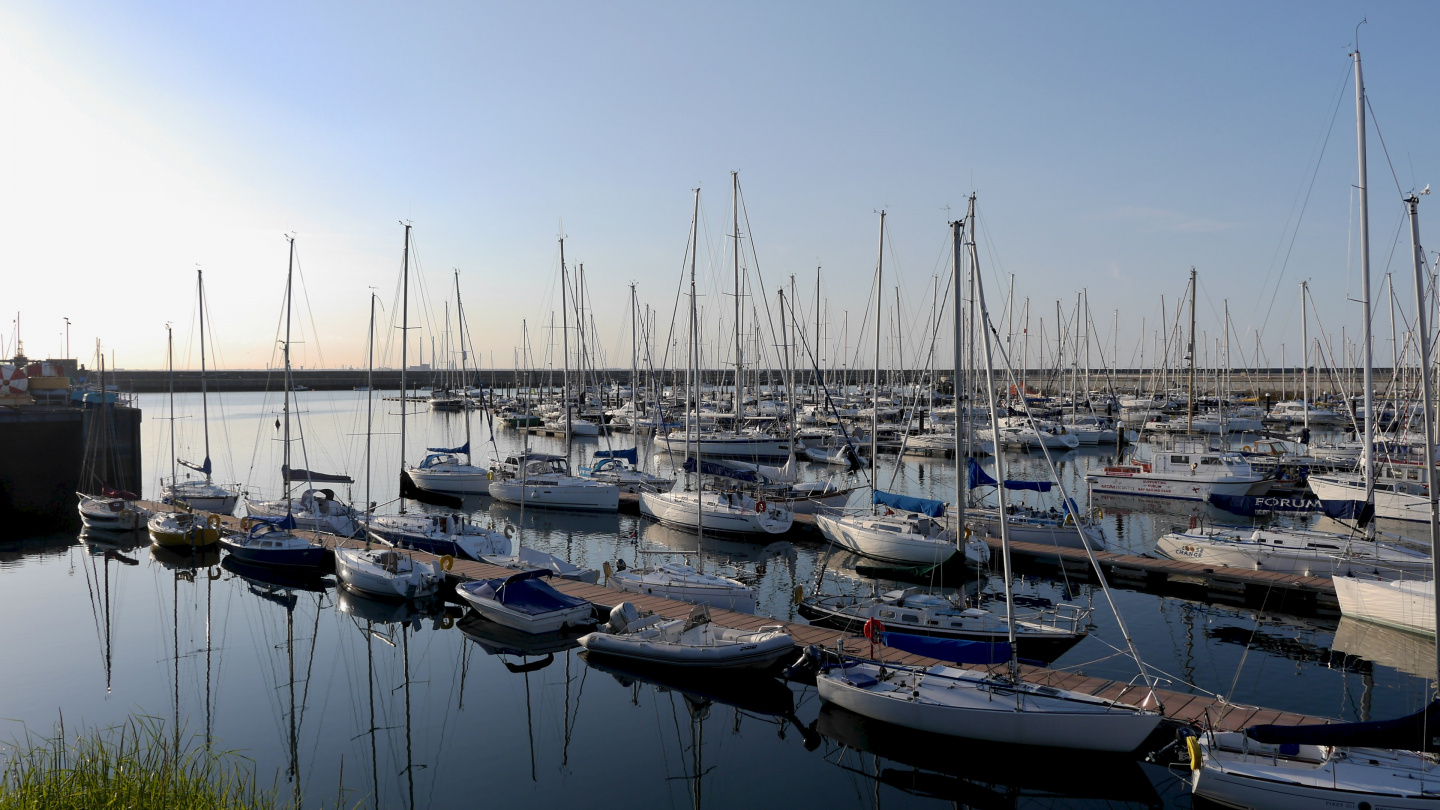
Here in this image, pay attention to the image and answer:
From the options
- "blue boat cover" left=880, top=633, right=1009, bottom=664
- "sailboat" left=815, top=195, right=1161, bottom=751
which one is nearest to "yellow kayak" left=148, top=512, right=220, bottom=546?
"sailboat" left=815, top=195, right=1161, bottom=751

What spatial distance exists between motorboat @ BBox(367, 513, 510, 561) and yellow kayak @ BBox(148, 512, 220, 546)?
6.86 metres

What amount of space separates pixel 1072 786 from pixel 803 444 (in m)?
50.3

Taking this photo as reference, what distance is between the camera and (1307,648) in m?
21.0

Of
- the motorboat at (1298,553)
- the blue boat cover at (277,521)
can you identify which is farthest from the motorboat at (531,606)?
the motorboat at (1298,553)

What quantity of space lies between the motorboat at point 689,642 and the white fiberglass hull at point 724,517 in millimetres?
11578

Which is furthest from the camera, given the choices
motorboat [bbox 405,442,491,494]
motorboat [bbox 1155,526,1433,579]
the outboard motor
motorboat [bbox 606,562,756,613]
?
motorboat [bbox 405,442,491,494]

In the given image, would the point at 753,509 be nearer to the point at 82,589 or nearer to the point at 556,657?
the point at 556,657

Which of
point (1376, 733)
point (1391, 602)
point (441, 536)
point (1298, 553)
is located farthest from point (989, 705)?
point (441, 536)

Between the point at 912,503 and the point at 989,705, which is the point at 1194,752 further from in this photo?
the point at 912,503

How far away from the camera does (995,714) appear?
14984mm

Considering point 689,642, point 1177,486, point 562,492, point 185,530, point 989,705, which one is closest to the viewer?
point 989,705

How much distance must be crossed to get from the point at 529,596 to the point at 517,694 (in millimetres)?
3932

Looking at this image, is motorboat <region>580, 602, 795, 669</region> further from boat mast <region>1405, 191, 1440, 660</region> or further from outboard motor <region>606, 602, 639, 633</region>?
boat mast <region>1405, 191, 1440, 660</region>

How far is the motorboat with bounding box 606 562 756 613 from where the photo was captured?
23.0m
